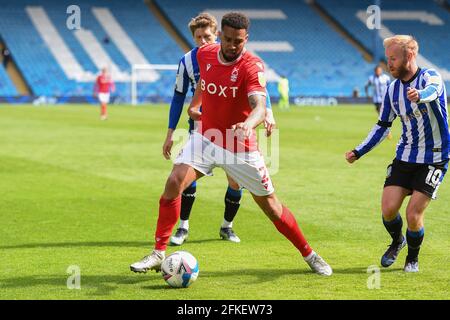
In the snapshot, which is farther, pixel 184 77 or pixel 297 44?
pixel 297 44

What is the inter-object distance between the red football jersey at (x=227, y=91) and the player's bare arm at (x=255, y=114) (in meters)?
0.05

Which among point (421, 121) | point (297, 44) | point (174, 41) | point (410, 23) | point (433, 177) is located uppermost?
point (410, 23)

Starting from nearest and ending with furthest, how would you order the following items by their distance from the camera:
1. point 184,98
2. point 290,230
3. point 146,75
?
1. point 290,230
2. point 184,98
3. point 146,75

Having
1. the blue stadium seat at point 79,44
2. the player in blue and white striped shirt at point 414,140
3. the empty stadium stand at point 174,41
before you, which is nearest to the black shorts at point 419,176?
the player in blue and white striped shirt at point 414,140

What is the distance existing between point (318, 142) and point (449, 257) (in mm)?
14449

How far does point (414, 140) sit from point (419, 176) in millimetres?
319

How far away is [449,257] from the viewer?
8.00 m

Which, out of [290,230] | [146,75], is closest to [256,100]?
[290,230]

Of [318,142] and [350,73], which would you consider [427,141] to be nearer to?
[318,142]

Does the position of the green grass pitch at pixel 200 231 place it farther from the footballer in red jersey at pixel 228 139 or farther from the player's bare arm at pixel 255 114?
the player's bare arm at pixel 255 114

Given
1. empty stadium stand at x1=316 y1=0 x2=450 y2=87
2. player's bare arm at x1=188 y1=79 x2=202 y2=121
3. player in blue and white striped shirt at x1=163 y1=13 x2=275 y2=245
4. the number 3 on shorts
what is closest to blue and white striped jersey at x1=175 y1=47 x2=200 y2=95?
player in blue and white striped shirt at x1=163 y1=13 x2=275 y2=245

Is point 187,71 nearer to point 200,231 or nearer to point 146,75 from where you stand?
point 200,231

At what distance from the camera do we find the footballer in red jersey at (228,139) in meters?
6.73

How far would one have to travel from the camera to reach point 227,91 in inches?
269
